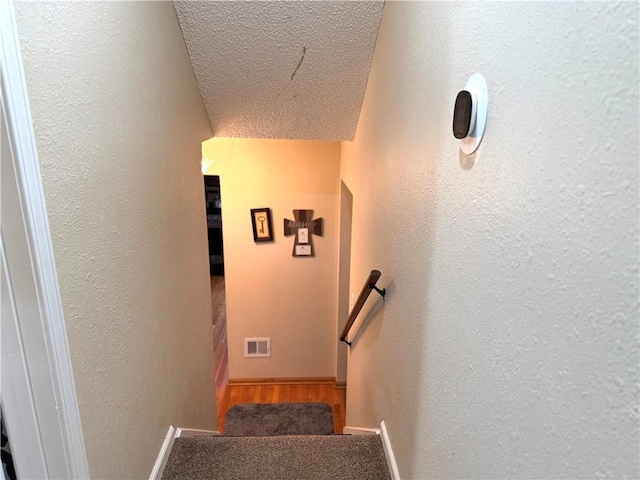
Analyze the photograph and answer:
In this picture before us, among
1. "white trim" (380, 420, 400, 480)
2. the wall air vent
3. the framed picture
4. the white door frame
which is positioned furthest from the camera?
the wall air vent

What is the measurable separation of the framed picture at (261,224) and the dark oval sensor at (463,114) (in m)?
3.12

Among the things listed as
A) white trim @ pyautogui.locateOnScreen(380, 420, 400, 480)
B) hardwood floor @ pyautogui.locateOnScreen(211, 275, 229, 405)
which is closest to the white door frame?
white trim @ pyautogui.locateOnScreen(380, 420, 400, 480)

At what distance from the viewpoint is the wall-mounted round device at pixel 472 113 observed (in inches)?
30.2

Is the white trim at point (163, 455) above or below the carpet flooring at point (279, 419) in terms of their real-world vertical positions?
A: above

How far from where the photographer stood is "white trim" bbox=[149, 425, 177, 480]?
1.55 metres

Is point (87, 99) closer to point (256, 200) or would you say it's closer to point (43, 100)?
point (43, 100)

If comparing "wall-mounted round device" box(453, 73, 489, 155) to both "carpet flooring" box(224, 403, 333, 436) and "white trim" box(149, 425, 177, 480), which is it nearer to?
"white trim" box(149, 425, 177, 480)

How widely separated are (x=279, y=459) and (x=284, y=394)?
8.71 feet

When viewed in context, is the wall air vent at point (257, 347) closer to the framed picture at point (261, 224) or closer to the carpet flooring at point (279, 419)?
the carpet flooring at point (279, 419)

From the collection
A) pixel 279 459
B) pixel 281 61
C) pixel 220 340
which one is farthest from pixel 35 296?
pixel 220 340

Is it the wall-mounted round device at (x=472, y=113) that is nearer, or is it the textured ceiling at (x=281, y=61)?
the wall-mounted round device at (x=472, y=113)

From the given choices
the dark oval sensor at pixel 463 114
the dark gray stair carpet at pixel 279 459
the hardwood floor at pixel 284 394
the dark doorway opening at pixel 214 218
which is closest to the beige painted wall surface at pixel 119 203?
the dark gray stair carpet at pixel 279 459

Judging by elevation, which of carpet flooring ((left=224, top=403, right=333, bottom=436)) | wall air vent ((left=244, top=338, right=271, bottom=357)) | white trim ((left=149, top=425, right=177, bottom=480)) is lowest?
carpet flooring ((left=224, top=403, right=333, bottom=436))

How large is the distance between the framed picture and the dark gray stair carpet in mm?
2240
